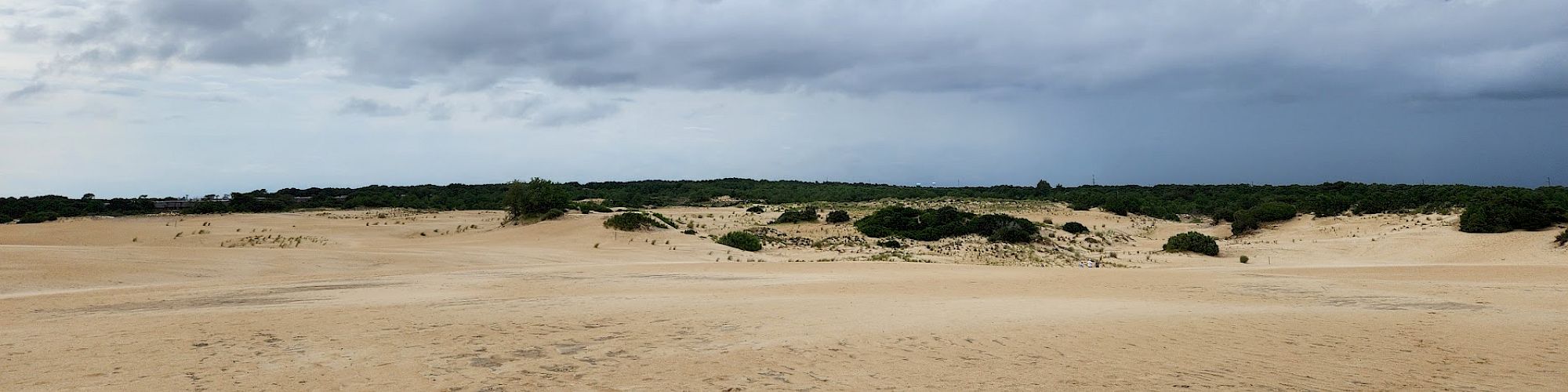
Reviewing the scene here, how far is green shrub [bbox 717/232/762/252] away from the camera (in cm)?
2922

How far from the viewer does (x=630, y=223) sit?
32344mm

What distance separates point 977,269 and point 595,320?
11.7 meters

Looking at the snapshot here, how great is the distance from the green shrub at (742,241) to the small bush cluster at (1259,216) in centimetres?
2274

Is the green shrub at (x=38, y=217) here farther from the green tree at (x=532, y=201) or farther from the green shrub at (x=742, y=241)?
the green shrub at (x=742, y=241)

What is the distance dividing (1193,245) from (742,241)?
15343 mm

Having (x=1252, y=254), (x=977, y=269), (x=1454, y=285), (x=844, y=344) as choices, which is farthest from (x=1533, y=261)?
(x=844, y=344)

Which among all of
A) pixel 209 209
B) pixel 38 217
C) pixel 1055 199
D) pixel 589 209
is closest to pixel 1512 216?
pixel 589 209

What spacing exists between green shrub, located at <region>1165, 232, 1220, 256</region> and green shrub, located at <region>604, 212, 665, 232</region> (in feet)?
62.3

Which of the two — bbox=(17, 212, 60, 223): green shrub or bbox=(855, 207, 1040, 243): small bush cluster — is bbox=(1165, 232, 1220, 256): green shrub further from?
bbox=(17, 212, 60, 223): green shrub

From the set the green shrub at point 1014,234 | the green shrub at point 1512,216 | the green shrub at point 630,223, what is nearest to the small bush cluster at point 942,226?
the green shrub at point 1014,234

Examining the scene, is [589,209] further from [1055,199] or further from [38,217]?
[1055,199]

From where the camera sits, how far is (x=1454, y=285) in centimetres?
1503

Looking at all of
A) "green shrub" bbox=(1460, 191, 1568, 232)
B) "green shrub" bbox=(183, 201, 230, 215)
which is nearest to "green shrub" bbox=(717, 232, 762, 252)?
"green shrub" bbox=(1460, 191, 1568, 232)

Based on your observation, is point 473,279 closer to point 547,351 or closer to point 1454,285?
point 547,351
